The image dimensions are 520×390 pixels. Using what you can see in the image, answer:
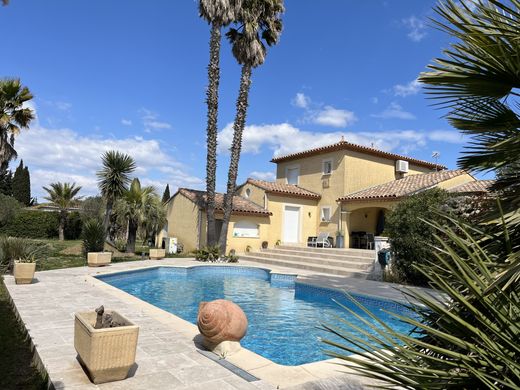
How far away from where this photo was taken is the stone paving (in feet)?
15.0

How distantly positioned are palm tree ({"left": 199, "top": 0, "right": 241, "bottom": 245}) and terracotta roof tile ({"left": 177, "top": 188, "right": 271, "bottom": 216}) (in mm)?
2681

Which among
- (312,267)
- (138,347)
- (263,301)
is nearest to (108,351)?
(138,347)

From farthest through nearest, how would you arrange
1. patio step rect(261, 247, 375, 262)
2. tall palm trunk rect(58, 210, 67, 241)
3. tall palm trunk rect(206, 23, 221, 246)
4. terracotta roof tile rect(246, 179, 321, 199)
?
tall palm trunk rect(58, 210, 67, 241), terracotta roof tile rect(246, 179, 321, 199), tall palm trunk rect(206, 23, 221, 246), patio step rect(261, 247, 375, 262)

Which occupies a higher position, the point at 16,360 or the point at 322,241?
the point at 322,241

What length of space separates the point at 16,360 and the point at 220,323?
303 cm

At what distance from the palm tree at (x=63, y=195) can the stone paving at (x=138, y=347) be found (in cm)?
2170

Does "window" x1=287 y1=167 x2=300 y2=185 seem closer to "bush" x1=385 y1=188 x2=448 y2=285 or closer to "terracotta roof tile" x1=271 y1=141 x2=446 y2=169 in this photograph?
"terracotta roof tile" x1=271 y1=141 x2=446 y2=169

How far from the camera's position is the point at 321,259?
1936 cm

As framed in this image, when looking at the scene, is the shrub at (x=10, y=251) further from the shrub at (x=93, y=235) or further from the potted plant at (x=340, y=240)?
the potted plant at (x=340, y=240)

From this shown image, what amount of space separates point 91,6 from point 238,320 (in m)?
11.7

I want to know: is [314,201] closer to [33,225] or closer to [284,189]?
[284,189]

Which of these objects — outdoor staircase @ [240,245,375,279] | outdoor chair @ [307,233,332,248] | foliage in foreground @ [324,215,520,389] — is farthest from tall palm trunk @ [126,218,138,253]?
foliage in foreground @ [324,215,520,389]

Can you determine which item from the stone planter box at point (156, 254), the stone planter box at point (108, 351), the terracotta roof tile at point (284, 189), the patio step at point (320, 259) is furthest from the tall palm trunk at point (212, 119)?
the stone planter box at point (108, 351)

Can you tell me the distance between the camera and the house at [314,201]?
23188mm
